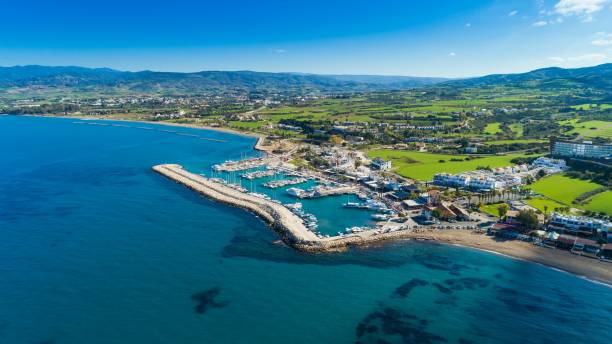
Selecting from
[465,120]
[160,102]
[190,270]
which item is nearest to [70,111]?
[160,102]

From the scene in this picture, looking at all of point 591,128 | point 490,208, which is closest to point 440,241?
point 490,208

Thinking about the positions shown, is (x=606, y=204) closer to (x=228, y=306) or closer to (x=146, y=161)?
(x=228, y=306)

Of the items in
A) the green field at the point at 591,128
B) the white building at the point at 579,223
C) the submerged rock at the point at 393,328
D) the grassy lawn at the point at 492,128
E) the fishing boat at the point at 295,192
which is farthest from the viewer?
the grassy lawn at the point at 492,128

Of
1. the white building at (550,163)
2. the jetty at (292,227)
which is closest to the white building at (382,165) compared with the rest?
the jetty at (292,227)

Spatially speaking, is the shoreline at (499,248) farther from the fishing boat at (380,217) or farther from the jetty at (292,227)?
the fishing boat at (380,217)

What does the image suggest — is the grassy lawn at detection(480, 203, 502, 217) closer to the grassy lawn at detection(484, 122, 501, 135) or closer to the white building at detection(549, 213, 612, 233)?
the white building at detection(549, 213, 612, 233)
